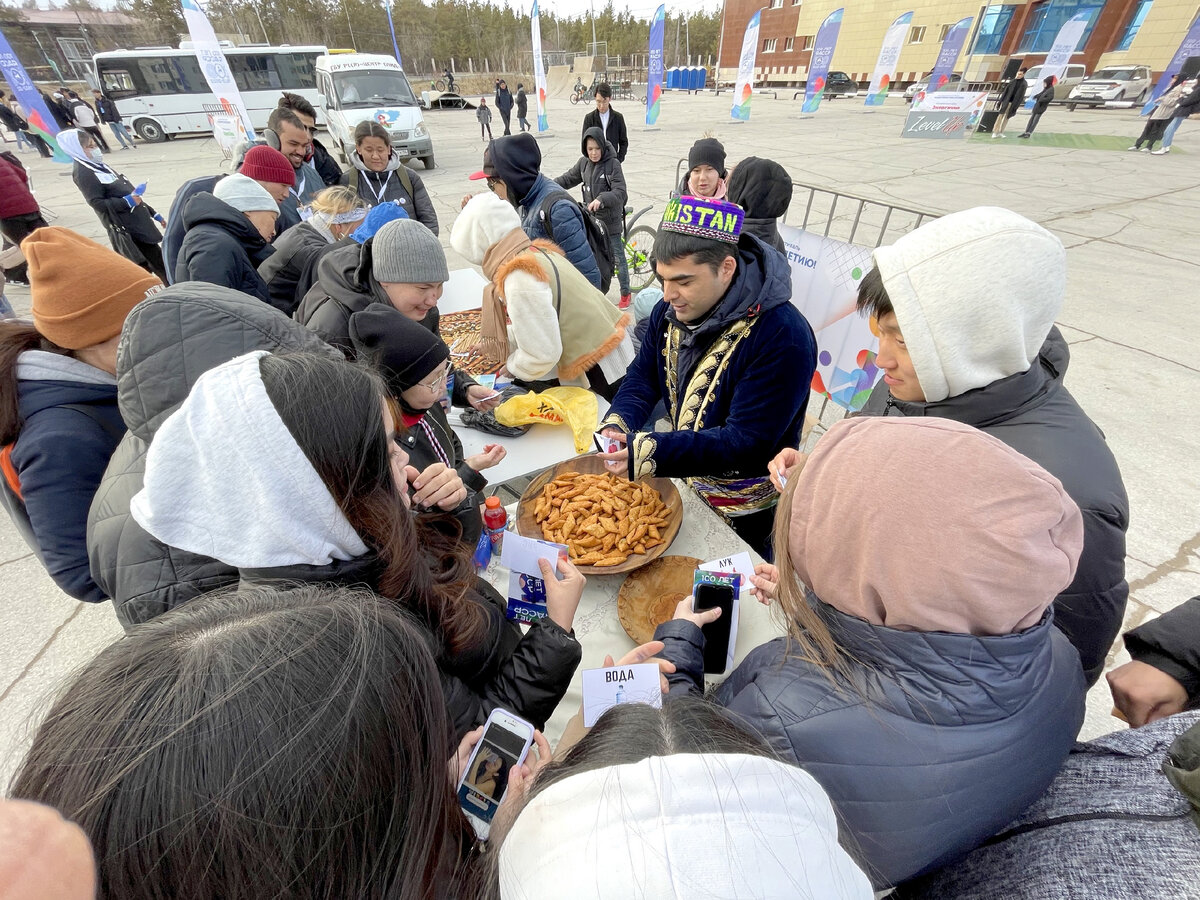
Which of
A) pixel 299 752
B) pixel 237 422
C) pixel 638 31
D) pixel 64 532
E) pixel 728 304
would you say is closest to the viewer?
pixel 299 752

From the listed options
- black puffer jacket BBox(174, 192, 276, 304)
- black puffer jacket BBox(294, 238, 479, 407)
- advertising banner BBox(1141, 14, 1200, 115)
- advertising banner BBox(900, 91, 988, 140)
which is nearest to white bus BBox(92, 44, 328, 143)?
black puffer jacket BBox(174, 192, 276, 304)

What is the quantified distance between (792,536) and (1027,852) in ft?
2.39

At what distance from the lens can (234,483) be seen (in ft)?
3.06

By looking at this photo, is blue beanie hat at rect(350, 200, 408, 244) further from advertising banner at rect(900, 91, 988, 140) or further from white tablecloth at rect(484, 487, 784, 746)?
advertising banner at rect(900, 91, 988, 140)

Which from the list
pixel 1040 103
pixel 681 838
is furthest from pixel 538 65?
pixel 681 838

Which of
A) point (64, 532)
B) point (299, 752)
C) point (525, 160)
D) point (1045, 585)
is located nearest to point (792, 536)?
point (1045, 585)

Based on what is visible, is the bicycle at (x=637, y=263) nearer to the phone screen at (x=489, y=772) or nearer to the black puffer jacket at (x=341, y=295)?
the black puffer jacket at (x=341, y=295)

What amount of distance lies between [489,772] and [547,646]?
305mm

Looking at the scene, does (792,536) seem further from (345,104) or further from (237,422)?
(345,104)

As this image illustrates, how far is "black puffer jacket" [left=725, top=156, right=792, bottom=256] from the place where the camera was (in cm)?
343

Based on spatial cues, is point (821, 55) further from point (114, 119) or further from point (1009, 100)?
point (114, 119)

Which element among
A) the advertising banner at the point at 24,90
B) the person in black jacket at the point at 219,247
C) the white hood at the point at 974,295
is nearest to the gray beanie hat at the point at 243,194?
the person in black jacket at the point at 219,247

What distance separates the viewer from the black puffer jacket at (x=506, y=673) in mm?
1216

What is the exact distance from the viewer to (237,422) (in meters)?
0.92
